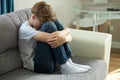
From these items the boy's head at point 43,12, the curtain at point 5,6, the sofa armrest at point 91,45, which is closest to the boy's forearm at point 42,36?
the boy's head at point 43,12

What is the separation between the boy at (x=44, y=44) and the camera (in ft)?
7.48

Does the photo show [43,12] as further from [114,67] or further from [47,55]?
[114,67]

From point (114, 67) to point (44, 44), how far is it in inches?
65.0

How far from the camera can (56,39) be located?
2.29 meters

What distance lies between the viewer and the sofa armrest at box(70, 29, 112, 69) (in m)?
2.69

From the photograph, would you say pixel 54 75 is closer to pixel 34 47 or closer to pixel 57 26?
pixel 34 47

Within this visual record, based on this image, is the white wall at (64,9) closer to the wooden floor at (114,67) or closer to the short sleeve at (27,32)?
the wooden floor at (114,67)

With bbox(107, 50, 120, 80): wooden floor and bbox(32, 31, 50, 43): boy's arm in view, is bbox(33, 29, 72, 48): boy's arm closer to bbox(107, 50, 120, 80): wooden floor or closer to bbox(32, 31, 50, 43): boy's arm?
bbox(32, 31, 50, 43): boy's arm

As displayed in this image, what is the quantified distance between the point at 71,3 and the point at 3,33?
90.5 inches

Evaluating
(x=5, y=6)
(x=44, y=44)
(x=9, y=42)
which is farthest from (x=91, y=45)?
(x=5, y=6)

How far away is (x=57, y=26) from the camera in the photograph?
2.46 metres

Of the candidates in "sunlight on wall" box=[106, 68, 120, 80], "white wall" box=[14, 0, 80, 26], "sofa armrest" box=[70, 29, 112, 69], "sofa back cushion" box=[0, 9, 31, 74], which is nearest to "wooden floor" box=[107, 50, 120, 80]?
"sunlight on wall" box=[106, 68, 120, 80]

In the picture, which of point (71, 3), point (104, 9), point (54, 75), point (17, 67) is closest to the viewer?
point (54, 75)

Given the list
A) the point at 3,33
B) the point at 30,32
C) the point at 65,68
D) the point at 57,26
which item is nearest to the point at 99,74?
the point at 65,68
